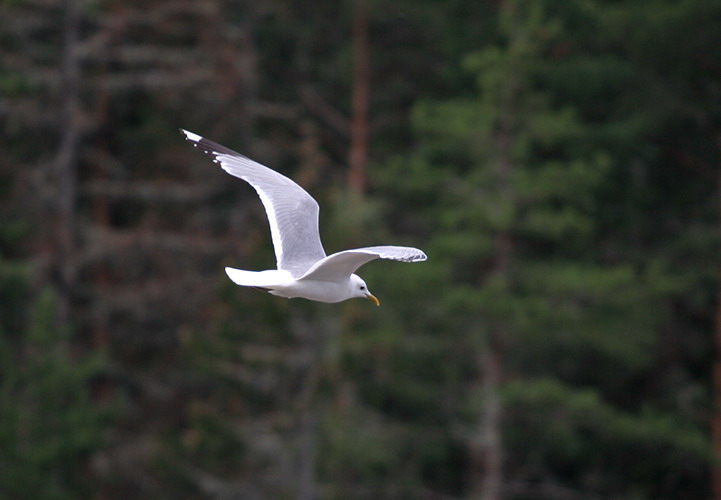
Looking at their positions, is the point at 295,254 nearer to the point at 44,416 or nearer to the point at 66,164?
the point at 44,416

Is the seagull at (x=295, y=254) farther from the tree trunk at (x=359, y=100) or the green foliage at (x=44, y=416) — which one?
the tree trunk at (x=359, y=100)

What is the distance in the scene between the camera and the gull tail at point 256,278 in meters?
8.48

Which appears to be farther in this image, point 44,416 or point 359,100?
point 359,100

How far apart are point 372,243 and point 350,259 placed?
804 cm

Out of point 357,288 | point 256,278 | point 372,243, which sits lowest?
point 372,243

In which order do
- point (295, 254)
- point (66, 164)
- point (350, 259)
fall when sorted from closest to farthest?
point (350, 259) → point (295, 254) → point (66, 164)

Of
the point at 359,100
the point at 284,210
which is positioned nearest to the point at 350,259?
the point at 284,210

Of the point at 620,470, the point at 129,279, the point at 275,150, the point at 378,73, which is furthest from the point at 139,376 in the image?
the point at 620,470

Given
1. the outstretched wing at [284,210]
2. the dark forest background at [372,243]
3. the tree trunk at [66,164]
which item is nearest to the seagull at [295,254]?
the outstretched wing at [284,210]

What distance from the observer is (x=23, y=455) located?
16.2 metres

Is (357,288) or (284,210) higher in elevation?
(284,210)

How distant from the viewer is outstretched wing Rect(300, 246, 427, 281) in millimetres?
7746

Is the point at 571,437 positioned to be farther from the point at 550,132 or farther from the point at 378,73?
the point at 378,73

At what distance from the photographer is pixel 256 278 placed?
28.0 feet
